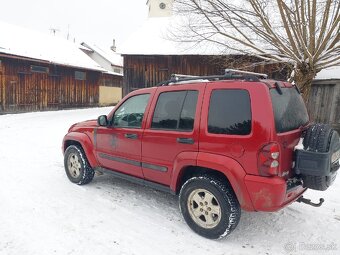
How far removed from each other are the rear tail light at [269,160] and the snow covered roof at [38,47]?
1814 centimetres

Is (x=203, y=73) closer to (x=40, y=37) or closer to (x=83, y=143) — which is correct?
(x=83, y=143)

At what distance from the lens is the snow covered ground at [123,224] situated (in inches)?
135

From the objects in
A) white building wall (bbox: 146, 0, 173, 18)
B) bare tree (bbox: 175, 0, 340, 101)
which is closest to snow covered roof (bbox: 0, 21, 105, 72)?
bare tree (bbox: 175, 0, 340, 101)

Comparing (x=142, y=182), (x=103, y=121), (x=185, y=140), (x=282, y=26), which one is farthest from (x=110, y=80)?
(x=185, y=140)

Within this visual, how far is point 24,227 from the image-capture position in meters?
→ 3.76

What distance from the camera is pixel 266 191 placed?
315 cm

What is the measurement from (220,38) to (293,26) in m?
5.17

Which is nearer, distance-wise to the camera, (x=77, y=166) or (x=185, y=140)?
(x=185, y=140)

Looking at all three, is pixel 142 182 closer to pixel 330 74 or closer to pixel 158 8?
pixel 330 74

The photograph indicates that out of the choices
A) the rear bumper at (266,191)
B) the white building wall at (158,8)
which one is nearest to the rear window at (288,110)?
the rear bumper at (266,191)

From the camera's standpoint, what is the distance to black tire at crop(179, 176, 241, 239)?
343 cm

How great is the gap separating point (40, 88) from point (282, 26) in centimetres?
1710

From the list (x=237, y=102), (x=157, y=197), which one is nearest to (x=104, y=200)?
(x=157, y=197)

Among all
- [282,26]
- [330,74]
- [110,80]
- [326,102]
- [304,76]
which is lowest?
[326,102]
